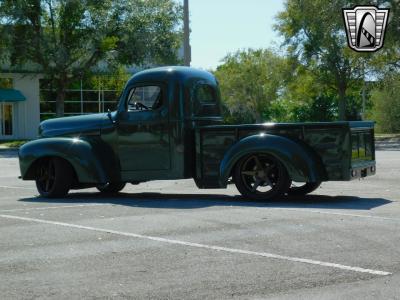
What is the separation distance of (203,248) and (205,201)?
4640mm

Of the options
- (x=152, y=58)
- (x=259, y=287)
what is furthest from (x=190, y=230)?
(x=152, y=58)

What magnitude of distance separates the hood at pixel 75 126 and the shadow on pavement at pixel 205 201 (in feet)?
3.68

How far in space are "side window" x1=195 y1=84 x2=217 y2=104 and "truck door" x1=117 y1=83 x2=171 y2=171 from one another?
2.09 ft

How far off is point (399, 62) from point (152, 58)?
47.8ft

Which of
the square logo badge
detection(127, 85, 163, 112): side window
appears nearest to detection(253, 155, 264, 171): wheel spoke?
detection(127, 85, 163, 112): side window

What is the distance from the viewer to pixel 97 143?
13133 mm

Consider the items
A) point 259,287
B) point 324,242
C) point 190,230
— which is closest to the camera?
point 259,287

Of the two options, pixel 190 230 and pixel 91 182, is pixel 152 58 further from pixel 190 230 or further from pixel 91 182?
pixel 190 230

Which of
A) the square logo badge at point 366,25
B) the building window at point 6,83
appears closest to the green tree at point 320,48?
the square logo badge at point 366,25

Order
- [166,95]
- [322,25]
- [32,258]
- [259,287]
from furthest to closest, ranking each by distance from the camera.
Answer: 1. [322,25]
2. [166,95]
3. [32,258]
4. [259,287]

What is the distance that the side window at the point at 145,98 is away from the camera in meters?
12.8

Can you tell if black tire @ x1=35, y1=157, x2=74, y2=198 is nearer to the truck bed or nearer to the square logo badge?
the truck bed

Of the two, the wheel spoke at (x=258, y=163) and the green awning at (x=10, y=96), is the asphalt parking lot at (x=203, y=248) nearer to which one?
the wheel spoke at (x=258, y=163)

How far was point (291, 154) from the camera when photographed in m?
11.3
